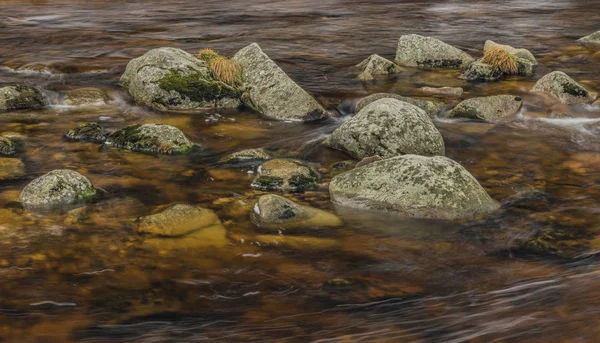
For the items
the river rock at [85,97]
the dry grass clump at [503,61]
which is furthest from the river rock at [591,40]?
the river rock at [85,97]

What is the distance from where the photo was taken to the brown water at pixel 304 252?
646 centimetres

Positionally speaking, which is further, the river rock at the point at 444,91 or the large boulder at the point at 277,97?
the river rock at the point at 444,91

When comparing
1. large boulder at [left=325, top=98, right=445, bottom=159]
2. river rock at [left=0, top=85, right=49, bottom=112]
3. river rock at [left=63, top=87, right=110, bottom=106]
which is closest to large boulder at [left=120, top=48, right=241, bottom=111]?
river rock at [left=63, top=87, right=110, bottom=106]

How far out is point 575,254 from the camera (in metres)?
7.82

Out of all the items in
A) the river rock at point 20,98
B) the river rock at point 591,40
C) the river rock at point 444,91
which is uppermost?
the river rock at point 20,98

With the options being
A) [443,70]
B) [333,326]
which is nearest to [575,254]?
[333,326]

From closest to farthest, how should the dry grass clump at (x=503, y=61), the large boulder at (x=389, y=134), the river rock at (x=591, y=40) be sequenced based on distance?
the large boulder at (x=389, y=134) < the dry grass clump at (x=503, y=61) < the river rock at (x=591, y=40)

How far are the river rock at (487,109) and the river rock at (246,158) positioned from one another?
13.5 feet

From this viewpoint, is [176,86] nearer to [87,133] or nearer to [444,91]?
[87,133]

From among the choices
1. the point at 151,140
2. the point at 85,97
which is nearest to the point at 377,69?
the point at 85,97

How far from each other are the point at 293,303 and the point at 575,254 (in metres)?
3.10

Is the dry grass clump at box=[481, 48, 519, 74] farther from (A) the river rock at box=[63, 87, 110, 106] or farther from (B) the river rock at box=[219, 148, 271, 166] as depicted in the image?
(A) the river rock at box=[63, 87, 110, 106]

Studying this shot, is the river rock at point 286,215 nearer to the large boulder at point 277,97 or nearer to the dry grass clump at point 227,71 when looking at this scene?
the large boulder at point 277,97

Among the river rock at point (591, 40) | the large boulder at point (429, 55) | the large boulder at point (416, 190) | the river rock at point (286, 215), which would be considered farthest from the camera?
the river rock at point (591, 40)
